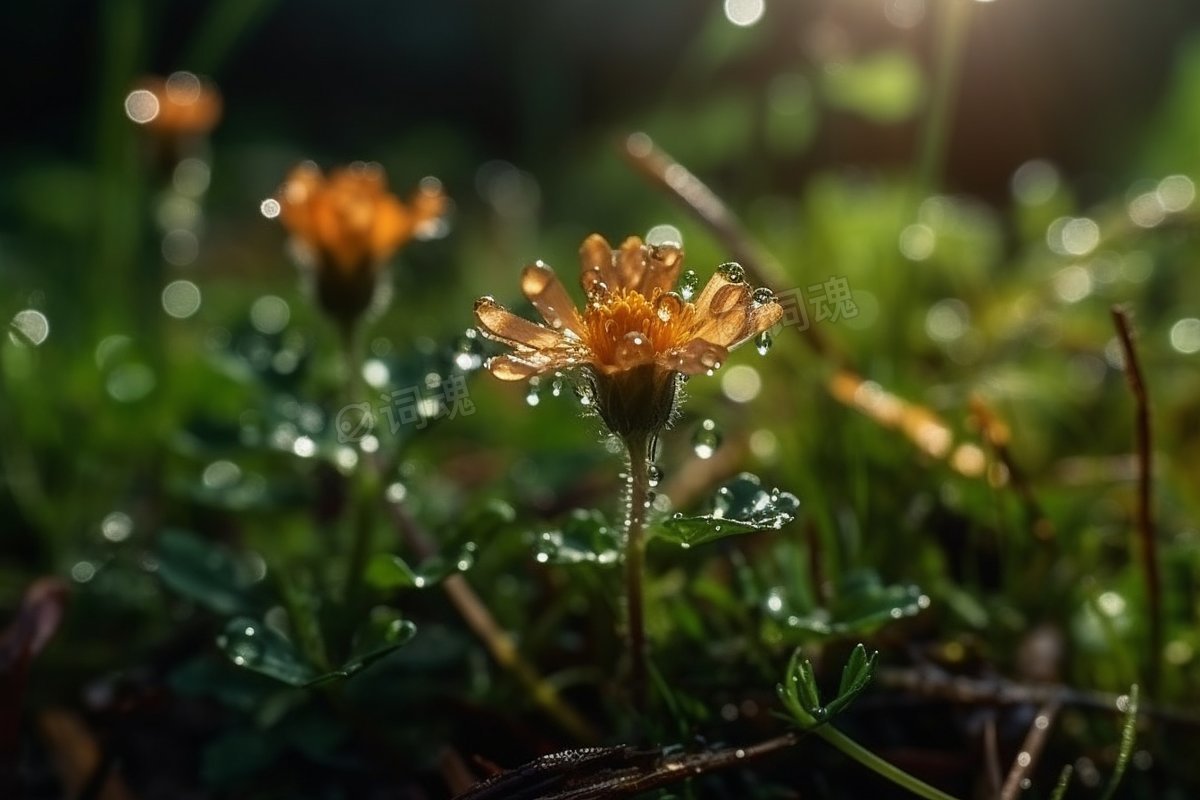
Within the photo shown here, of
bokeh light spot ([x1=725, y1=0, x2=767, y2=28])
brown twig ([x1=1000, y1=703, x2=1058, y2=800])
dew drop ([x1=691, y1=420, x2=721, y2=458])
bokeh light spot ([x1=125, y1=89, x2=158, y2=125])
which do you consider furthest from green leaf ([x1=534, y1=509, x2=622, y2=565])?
bokeh light spot ([x1=125, y1=89, x2=158, y2=125])

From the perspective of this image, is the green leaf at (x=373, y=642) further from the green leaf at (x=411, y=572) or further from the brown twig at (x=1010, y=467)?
the brown twig at (x=1010, y=467)

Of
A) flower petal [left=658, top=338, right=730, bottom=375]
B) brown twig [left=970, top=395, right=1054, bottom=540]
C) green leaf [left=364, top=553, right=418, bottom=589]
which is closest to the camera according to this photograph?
flower petal [left=658, top=338, right=730, bottom=375]

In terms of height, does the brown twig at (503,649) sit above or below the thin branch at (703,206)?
below

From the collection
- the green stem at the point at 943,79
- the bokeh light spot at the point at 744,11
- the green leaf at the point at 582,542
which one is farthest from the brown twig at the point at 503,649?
the bokeh light spot at the point at 744,11

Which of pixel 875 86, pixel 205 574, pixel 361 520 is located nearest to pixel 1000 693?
pixel 361 520

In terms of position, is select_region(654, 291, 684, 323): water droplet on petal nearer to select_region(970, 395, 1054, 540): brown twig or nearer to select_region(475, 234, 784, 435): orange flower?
select_region(475, 234, 784, 435): orange flower

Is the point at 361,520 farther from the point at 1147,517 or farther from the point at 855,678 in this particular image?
the point at 1147,517
